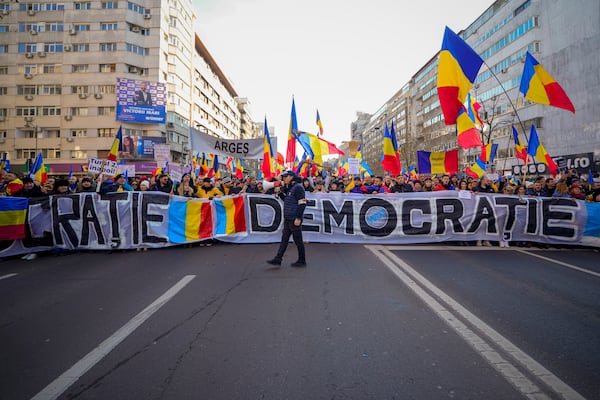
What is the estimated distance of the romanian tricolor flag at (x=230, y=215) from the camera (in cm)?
885

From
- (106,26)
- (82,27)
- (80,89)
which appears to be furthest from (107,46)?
(80,89)

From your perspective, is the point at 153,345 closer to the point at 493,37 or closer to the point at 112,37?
the point at 112,37

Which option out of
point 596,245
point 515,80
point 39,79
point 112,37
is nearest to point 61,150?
point 39,79

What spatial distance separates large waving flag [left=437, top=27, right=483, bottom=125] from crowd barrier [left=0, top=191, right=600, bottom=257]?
2.47 m

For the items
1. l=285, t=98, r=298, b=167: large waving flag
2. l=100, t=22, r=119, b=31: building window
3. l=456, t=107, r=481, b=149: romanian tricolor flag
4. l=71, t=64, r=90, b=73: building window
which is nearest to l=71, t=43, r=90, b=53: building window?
l=71, t=64, r=90, b=73: building window

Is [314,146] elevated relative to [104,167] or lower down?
elevated

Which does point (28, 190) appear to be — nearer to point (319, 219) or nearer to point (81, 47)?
point (319, 219)

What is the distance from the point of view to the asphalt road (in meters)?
2.39

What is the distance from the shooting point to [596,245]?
8102mm

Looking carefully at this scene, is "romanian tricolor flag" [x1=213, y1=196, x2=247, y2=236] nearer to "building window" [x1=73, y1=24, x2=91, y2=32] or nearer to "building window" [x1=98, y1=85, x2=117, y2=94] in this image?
"building window" [x1=98, y1=85, x2=117, y2=94]

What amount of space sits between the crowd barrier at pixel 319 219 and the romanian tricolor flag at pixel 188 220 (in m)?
0.02

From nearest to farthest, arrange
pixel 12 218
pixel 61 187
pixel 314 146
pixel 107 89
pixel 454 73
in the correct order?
pixel 12 218 < pixel 61 187 < pixel 454 73 < pixel 314 146 < pixel 107 89

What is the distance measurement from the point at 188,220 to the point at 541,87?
414 inches

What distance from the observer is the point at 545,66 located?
39.5m
